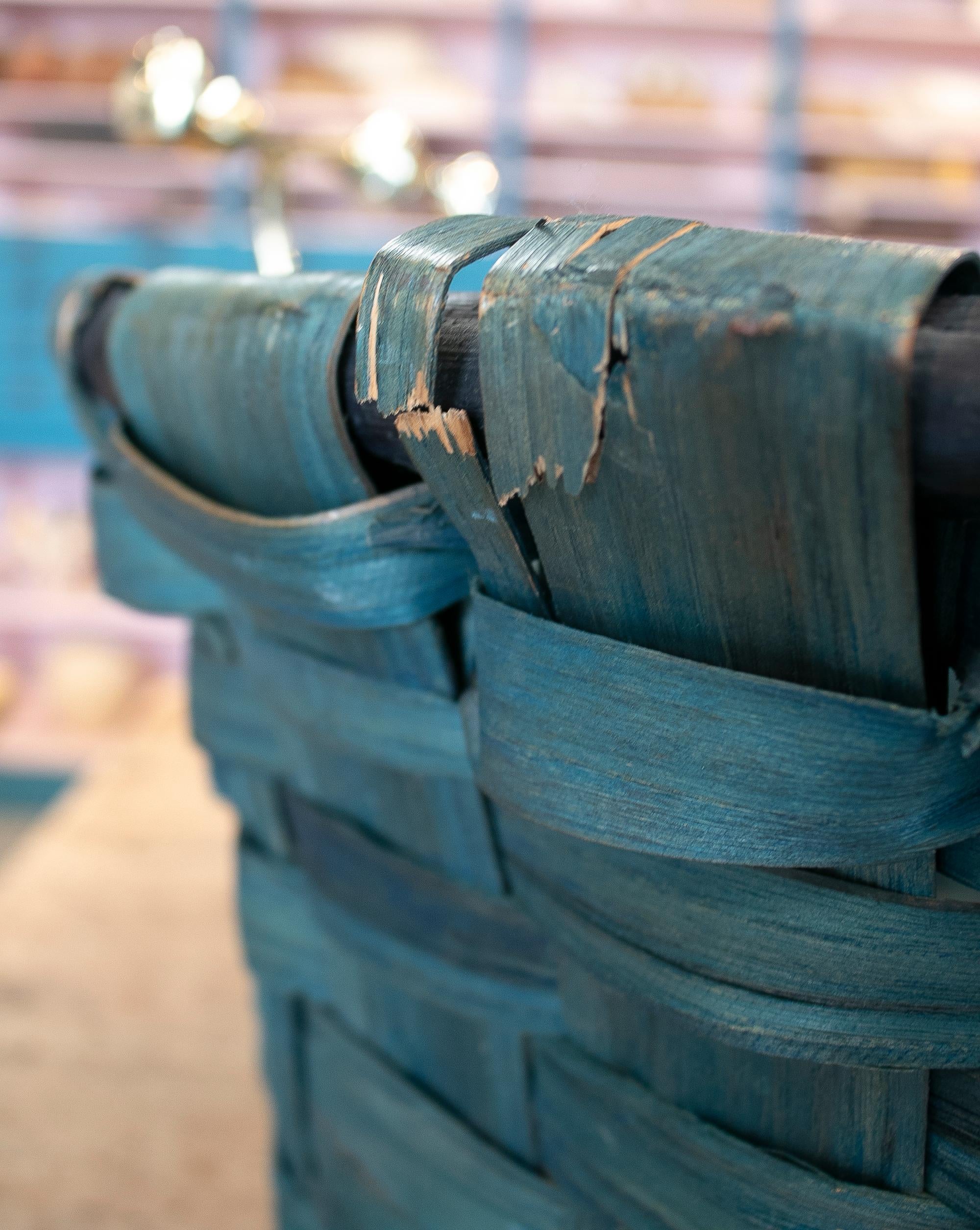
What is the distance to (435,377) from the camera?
230 millimetres

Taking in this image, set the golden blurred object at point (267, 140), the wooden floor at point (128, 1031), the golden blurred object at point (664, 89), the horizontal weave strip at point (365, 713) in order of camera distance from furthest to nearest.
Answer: the golden blurred object at point (664, 89) < the golden blurred object at point (267, 140) < the wooden floor at point (128, 1031) < the horizontal weave strip at point (365, 713)

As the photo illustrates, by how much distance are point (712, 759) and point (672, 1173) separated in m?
0.14

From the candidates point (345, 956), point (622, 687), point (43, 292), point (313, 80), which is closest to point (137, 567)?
point (345, 956)

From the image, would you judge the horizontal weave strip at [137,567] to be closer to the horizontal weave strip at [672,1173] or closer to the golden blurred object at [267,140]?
the horizontal weave strip at [672,1173]

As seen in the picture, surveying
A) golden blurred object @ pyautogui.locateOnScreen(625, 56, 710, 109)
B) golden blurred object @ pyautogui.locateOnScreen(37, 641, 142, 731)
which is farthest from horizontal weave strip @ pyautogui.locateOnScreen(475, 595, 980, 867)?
golden blurred object @ pyautogui.locateOnScreen(625, 56, 710, 109)

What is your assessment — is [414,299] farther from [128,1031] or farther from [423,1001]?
[128,1031]

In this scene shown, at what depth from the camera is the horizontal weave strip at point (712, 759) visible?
204mm

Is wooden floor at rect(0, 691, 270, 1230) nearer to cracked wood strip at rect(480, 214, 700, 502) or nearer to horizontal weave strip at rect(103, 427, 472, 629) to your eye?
horizontal weave strip at rect(103, 427, 472, 629)

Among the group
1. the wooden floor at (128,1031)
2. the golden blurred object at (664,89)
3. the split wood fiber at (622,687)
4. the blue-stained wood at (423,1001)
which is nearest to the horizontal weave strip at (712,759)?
the split wood fiber at (622,687)

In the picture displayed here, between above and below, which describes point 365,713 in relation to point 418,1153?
above

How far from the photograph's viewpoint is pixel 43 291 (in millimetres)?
2408

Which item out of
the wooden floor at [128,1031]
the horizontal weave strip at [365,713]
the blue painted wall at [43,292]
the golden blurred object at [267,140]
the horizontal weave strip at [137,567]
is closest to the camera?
the horizontal weave strip at [365,713]

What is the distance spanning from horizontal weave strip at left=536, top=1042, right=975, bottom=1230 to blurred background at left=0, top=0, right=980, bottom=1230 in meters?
2.23

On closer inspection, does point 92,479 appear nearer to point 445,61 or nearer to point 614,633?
point 614,633
